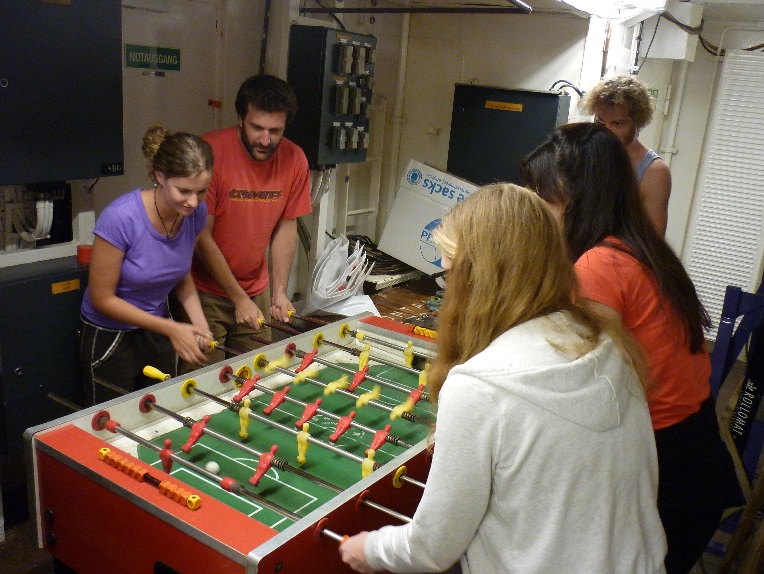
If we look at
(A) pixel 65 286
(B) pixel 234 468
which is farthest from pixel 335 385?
(A) pixel 65 286

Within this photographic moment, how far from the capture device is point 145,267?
2.50m

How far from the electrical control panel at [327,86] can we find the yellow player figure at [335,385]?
206cm

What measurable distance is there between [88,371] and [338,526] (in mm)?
1522

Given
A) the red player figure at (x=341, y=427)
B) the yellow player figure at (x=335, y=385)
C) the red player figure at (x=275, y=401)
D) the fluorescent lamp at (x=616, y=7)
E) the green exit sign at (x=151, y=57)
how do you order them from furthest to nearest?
the green exit sign at (x=151, y=57), the fluorescent lamp at (x=616, y=7), the yellow player figure at (x=335, y=385), the red player figure at (x=275, y=401), the red player figure at (x=341, y=427)

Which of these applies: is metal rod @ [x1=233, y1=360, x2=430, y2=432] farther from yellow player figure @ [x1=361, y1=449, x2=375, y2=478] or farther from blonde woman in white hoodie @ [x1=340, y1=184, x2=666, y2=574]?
blonde woman in white hoodie @ [x1=340, y1=184, x2=666, y2=574]

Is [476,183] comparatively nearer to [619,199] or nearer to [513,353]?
[619,199]

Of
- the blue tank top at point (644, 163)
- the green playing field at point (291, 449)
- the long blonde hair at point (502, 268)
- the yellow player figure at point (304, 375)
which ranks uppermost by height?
the blue tank top at point (644, 163)

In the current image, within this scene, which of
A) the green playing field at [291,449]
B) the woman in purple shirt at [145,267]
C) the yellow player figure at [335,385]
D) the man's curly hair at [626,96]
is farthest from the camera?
the man's curly hair at [626,96]

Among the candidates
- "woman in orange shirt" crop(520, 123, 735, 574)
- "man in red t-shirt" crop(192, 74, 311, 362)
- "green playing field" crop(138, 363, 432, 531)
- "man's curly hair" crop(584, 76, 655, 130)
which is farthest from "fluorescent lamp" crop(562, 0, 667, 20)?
"green playing field" crop(138, 363, 432, 531)

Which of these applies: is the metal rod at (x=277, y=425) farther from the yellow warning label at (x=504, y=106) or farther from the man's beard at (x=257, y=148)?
the yellow warning label at (x=504, y=106)

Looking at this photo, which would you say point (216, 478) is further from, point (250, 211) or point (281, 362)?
point (250, 211)

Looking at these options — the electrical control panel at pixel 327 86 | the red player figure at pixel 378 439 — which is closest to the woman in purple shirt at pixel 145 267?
the red player figure at pixel 378 439

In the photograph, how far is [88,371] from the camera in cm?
267

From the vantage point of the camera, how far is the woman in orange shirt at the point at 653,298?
1.63m
